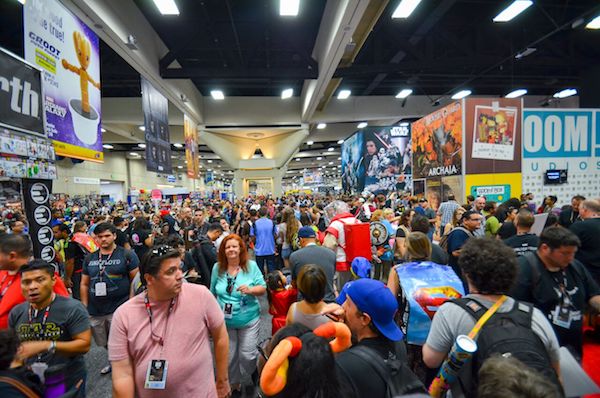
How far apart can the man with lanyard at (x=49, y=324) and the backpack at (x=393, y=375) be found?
1893 millimetres

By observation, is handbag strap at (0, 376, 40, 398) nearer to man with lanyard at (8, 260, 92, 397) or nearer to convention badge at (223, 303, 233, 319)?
man with lanyard at (8, 260, 92, 397)

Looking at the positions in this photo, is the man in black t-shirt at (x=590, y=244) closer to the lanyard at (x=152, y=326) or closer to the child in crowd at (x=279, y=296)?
the child in crowd at (x=279, y=296)

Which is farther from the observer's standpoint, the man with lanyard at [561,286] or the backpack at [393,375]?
the man with lanyard at [561,286]

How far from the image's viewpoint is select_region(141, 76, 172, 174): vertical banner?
6.63 meters

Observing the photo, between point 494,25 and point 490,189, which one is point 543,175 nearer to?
point 490,189

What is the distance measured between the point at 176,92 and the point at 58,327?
365 inches

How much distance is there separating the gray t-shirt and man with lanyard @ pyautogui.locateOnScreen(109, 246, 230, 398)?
1.29 metres

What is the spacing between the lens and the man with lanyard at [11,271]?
2.16 m

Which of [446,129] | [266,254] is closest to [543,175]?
[446,129]

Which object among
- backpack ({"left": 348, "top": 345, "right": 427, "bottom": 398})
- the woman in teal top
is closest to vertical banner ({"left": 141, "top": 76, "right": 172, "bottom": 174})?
the woman in teal top

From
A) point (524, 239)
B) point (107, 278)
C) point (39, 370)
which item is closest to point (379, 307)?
point (39, 370)

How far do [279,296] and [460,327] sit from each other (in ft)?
5.37

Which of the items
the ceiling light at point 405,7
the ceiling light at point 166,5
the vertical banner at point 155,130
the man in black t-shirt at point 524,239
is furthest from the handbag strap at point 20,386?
the ceiling light at point 405,7

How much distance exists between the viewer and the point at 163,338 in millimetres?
1604
